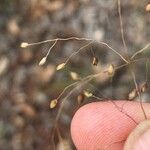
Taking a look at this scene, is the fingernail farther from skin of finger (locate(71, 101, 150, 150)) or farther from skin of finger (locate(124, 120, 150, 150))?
skin of finger (locate(71, 101, 150, 150))

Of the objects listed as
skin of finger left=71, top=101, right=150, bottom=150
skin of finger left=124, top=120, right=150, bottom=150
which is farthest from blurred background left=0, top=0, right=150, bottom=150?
skin of finger left=124, top=120, right=150, bottom=150

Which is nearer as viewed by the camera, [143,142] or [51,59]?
[143,142]

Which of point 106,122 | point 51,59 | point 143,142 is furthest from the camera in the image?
point 51,59

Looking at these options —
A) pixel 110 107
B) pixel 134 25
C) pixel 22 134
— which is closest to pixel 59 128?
pixel 22 134

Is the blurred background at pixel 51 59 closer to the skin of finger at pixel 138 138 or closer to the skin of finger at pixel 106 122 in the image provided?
the skin of finger at pixel 106 122

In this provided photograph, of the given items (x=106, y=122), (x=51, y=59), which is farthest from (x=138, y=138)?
(x=51, y=59)

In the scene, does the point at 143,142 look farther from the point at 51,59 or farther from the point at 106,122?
the point at 51,59

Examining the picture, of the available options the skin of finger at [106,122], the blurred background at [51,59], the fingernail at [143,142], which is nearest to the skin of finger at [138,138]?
the fingernail at [143,142]
